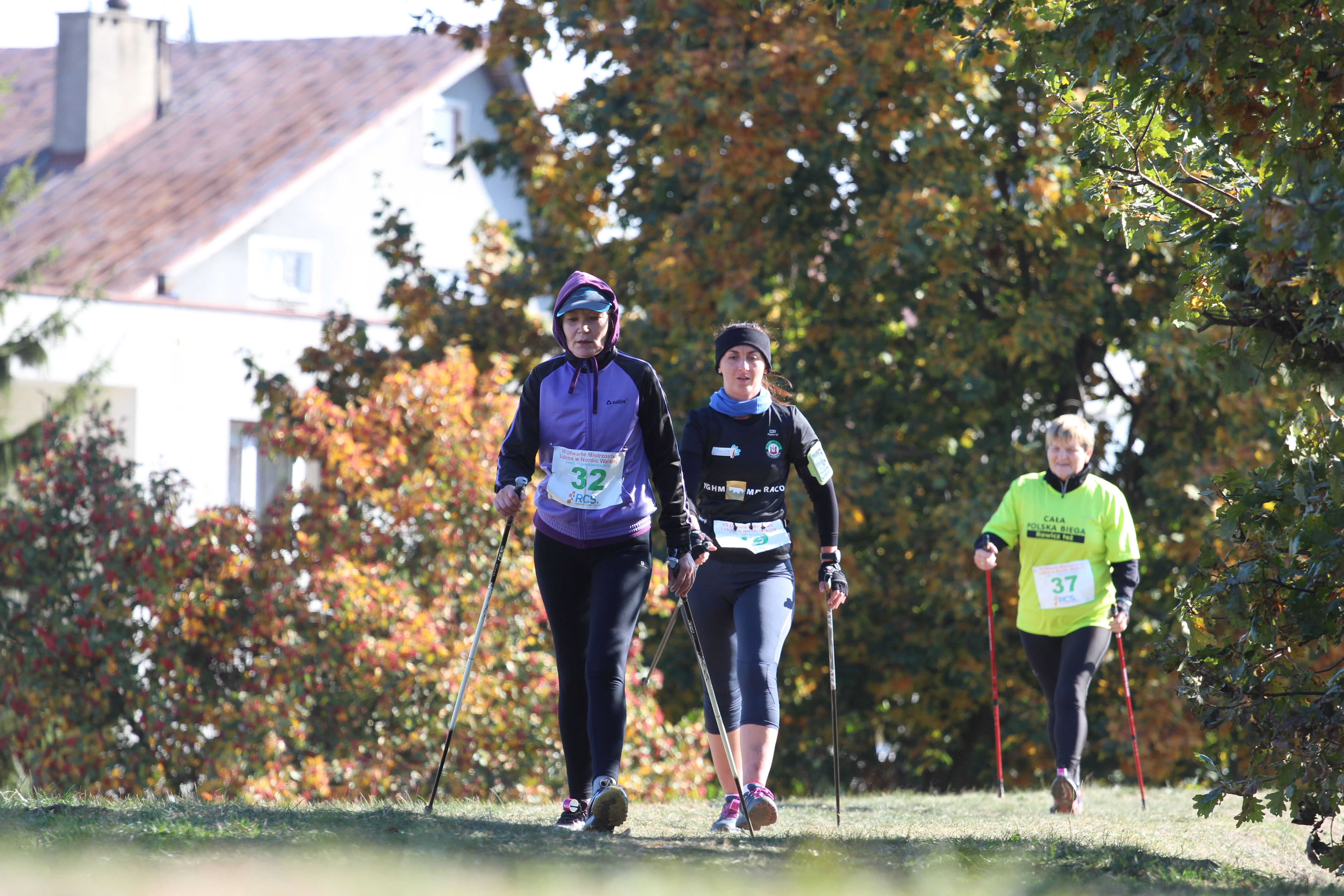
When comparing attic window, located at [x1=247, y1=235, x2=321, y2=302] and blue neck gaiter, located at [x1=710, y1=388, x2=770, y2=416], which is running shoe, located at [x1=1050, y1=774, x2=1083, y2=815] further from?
attic window, located at [x1=247, y1=235, x2=321, y2=302]

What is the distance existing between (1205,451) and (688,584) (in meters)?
9.35

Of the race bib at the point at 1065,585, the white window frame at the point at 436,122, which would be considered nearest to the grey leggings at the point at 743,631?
the race bib at the point at 1065,585

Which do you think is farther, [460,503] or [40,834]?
[460,503]

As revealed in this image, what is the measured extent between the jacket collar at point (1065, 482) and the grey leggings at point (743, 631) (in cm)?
226

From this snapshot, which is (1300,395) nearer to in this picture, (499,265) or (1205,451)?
(1205,451)

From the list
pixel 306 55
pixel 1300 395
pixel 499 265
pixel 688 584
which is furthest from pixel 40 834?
pixel 306 55

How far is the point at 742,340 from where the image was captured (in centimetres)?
684

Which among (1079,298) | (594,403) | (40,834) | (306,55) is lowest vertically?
(40,834)

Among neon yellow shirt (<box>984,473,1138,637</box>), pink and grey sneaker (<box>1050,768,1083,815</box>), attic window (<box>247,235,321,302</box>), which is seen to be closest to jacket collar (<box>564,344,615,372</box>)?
neon yellow shirt (<box>984,473,1138,637</box>)

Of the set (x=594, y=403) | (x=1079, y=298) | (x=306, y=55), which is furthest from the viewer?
(x=306, y=55)

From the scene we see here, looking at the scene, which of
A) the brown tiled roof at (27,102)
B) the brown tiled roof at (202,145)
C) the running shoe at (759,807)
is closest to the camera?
the running shoe at (759,807)

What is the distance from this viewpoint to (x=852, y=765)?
1788cm

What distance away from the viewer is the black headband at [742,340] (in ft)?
22.4

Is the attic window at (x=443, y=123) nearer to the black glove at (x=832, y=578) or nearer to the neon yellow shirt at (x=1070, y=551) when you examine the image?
the neon yellow shirt at (x=1070, y=551)
